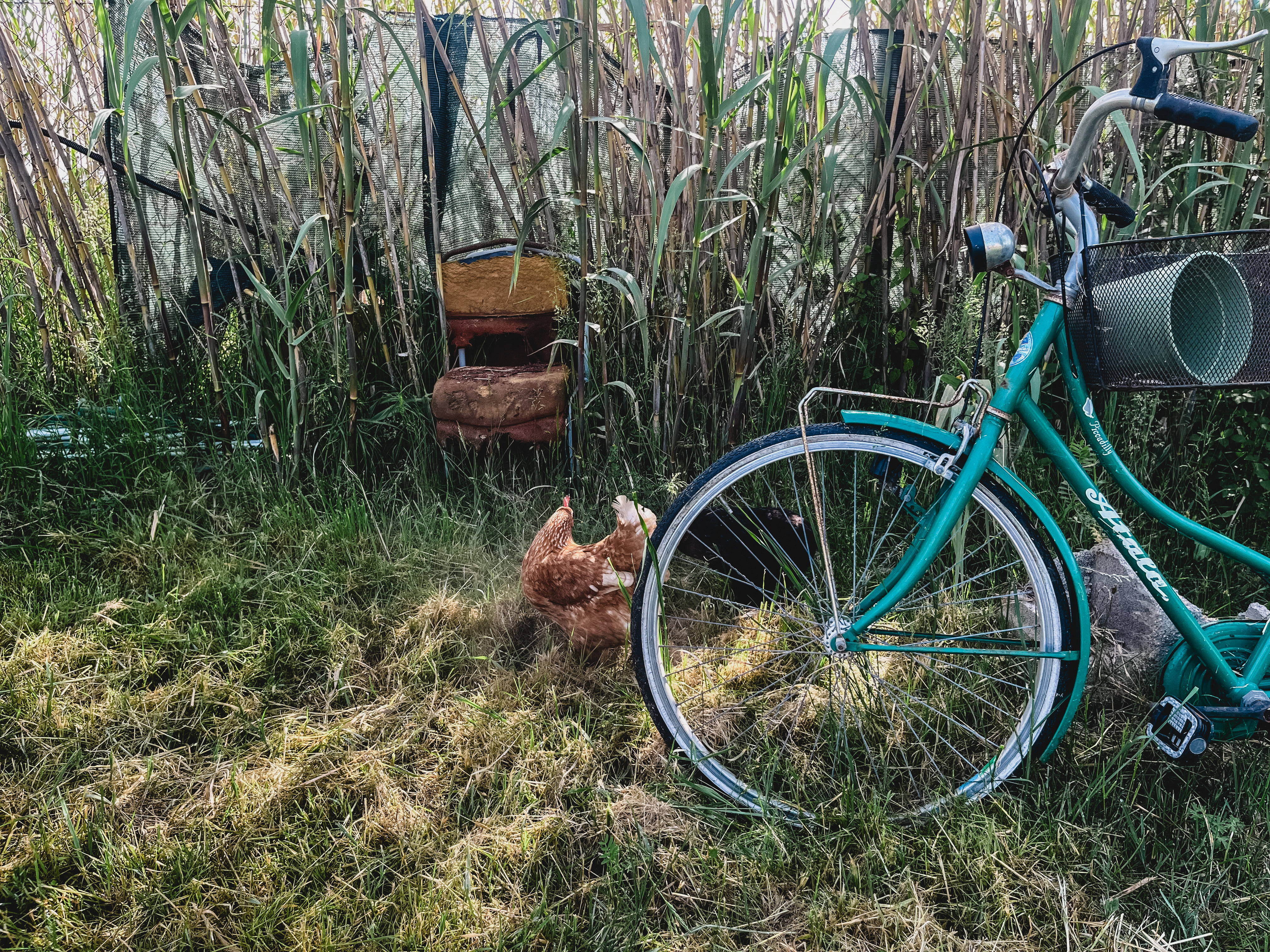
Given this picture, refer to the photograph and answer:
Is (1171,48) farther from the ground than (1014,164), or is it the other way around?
(1171,48)

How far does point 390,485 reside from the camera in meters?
2.79

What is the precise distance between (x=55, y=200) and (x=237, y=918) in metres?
2.56

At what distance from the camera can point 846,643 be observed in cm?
164

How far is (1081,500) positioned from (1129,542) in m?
0.12

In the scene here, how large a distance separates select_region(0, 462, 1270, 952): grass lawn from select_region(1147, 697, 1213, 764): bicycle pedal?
0.05 metres

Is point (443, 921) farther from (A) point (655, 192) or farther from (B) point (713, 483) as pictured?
(A) point (655, 192)

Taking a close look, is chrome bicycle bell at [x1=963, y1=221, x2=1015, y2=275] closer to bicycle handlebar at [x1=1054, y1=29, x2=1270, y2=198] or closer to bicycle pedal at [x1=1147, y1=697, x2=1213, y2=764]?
bicycle handlebar at [x1=1054, y1=29, x2=1270, y2=198]

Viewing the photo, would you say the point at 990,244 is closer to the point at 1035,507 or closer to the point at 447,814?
the point at 1035,507

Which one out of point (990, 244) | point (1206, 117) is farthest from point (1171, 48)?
point (990, 244)

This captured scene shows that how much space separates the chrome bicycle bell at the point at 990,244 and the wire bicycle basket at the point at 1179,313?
0.13 meters

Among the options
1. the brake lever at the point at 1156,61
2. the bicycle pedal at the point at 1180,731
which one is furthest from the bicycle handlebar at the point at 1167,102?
the bicycle pedal at the point at 1180,731

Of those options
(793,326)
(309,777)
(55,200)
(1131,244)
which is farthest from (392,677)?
(55,200)

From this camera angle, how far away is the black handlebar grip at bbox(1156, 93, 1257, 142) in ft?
4.49

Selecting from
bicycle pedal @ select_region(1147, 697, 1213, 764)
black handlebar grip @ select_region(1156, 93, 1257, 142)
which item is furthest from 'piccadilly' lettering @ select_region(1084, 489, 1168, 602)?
black handlebar grip @ select_region(1156, 93, 1257, 142)
